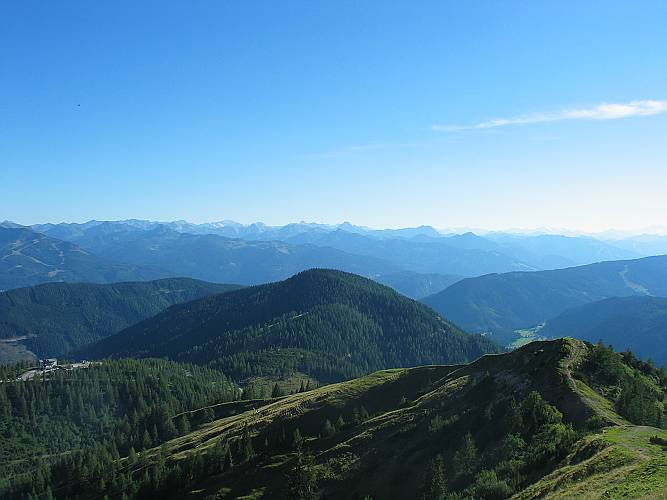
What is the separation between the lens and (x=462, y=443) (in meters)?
69.6

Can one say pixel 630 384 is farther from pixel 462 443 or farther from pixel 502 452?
pixel 462 443

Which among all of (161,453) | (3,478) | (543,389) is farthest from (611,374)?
(3,478)

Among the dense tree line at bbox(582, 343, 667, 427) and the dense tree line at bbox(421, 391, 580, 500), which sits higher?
the dense tree line at bbox(582, 343, 667, 427)

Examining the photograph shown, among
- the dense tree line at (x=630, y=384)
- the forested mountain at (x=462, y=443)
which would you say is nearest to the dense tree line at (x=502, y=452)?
the forested mountain at (x=462, y=443)

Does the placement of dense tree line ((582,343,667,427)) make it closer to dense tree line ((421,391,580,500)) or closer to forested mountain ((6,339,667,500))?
forested mountain ((6,339,667,500))

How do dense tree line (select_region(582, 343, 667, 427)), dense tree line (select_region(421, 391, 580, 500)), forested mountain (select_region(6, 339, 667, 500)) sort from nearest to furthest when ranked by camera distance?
forested mountain (select_region(6, 339, 667, 500)) → dense tree line (select_region(421, 391, 580, 500)) → dense tree line (select_region(582, 343, 667, 427))

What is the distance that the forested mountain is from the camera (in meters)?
47.6

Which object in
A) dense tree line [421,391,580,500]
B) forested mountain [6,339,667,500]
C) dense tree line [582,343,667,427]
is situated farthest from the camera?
dense tree line [582,343,667,427]

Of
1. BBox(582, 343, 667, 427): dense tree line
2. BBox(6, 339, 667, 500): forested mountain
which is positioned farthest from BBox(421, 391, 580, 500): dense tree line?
BBox(582, 343, 667, 427): dense tree line

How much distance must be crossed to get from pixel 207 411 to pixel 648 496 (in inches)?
6644

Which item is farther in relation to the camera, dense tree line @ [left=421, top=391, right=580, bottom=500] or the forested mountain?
dense tree line @ [left=421, top=391, right=580, bottom=500]

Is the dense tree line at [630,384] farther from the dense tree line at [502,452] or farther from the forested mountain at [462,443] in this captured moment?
the dense tree line at [502,452]

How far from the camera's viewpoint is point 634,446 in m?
46.0

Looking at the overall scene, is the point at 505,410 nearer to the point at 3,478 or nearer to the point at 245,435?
the point at 245,435
